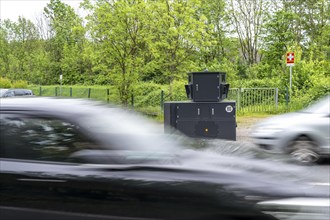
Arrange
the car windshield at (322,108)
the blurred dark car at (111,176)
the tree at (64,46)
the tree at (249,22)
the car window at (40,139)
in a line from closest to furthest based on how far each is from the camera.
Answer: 1. the blurred dark car at (111,176)
2. the car window at (40,139)
3. the car windshield at (322,108)
4. the tree at (249,22)
5. the tree at (64,46)

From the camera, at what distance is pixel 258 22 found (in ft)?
107

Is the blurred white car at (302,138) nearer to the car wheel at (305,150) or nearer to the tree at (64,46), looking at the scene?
the car wheel at (305,150)

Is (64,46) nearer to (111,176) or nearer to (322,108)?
(322,108)

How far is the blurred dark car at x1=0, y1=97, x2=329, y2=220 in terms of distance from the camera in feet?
10.1

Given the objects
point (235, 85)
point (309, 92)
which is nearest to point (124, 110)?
point (309, 92)

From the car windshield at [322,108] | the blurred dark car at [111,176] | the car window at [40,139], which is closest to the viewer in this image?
the blurred dark car at [111,176]

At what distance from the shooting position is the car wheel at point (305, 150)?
819 cm

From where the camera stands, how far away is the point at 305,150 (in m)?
8.22

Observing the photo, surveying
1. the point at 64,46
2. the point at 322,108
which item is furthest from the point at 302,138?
the point at 64,46

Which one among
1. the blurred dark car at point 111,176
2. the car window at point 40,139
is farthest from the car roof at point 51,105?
the car window at point 40,139

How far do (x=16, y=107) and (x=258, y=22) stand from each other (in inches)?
1217

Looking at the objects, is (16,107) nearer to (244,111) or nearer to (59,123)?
(59,123)

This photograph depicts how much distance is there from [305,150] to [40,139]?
243 inches

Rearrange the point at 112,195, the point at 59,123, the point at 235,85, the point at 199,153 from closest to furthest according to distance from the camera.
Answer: the point at 112,195
the point at 59,123
the point at 199,153
the point at 235,85
